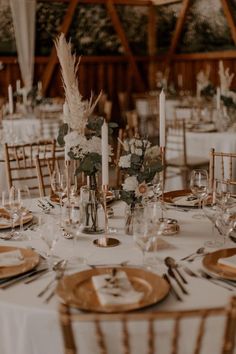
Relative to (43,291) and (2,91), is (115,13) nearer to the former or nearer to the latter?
(2,91)

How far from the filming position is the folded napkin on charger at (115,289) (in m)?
1.78

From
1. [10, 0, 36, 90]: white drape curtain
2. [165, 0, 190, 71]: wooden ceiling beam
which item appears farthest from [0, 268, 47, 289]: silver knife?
[165, 0, 190, 71]: wooden ceiling beam

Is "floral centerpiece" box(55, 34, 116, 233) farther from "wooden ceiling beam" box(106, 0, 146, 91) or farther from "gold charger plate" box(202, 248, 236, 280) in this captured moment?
"wooden ceiling beam" box(106, 0, 146, 91)

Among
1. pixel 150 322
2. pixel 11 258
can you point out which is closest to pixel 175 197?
pixel 11 258

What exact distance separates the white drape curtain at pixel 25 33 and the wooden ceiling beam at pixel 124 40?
1683 millimetres

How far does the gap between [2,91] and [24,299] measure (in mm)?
8313

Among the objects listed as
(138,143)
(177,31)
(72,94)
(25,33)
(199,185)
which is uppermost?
(177,31)

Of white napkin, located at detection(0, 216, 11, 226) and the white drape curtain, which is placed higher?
the white drape curtain

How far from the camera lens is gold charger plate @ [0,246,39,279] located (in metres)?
2.01

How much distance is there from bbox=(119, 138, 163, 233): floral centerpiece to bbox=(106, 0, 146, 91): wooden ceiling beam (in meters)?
8.60

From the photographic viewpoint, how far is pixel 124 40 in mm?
10812

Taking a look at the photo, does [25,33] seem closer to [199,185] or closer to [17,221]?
[199,185]

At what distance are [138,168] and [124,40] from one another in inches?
346

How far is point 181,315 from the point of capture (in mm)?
1387
